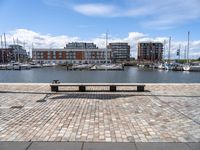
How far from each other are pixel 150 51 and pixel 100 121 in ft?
466

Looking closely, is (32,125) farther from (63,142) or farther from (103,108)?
(103,108)

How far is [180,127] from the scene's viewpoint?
5.54 metres

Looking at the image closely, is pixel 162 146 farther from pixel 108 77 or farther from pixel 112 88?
pixel 108 77

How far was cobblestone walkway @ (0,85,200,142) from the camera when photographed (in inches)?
190

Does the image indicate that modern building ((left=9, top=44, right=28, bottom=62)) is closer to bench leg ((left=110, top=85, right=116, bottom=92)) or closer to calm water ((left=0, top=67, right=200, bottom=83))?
calm water ((left=0, top=67, right=200, bottom=83))

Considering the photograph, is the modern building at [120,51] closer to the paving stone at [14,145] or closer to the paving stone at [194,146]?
the paving stone at [194,146]

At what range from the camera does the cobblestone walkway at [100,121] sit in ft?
15.8

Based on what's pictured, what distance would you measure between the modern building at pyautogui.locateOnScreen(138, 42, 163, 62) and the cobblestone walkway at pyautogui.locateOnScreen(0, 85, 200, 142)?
13384 centimetres

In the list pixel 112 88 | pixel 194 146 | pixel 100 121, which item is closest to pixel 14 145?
pixel 100 121

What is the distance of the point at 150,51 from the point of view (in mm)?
142000

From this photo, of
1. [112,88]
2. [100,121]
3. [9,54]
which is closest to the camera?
[100,121]

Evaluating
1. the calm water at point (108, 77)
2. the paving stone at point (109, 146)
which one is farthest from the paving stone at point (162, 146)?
the calm water at point (108, 77)

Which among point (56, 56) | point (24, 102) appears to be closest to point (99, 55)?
point (56, 56)

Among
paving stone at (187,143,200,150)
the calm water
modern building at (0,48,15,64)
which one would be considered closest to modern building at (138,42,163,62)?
the calm water
